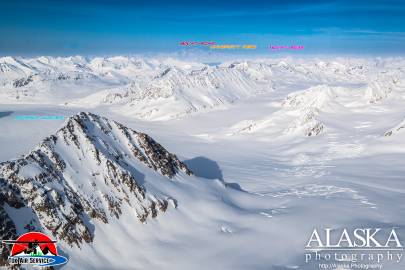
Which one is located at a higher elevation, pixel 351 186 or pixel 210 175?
pixel 210 175

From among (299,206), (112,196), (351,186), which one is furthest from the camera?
(351,186)

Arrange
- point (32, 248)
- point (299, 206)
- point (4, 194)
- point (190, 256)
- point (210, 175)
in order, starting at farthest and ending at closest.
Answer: point (210, 175) < point (299, 206) < point (190, 256) < point (4, 194) < point (32, 248)

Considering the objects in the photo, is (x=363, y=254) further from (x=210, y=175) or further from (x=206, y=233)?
(x=210, y=175)

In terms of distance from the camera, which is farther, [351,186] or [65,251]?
[351,186]

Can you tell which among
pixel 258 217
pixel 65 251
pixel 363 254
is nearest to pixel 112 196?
pixel 65 251

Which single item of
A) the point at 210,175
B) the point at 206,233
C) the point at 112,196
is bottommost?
the point at 206,233

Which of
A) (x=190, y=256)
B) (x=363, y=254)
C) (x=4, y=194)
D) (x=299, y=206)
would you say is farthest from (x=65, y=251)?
(x=299, y=206)
